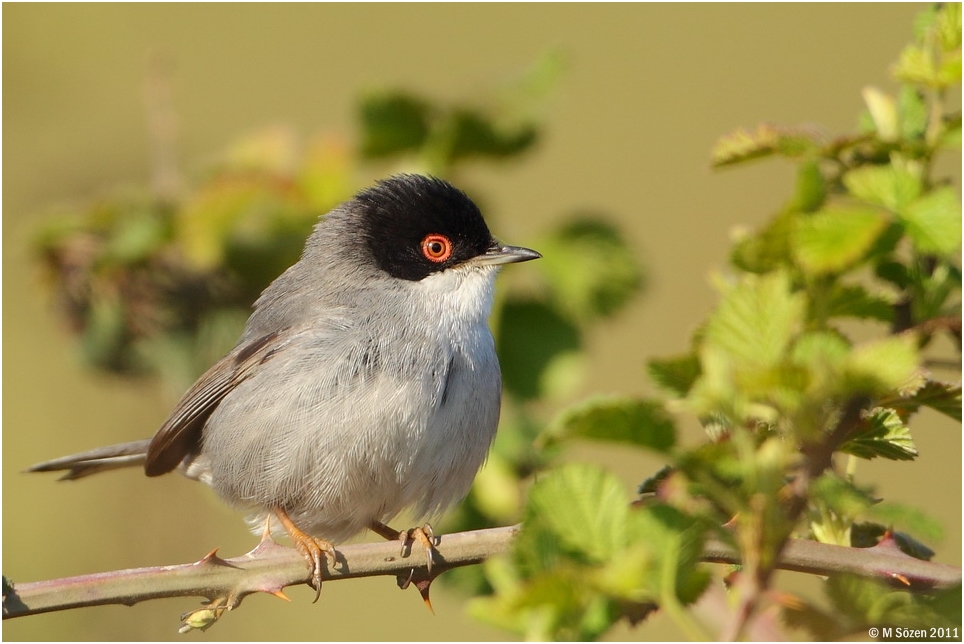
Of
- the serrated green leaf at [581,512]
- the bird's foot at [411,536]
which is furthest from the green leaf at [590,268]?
the serrated green leaf at [581,512]

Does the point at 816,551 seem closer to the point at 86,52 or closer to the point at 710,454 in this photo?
the point at 710,454

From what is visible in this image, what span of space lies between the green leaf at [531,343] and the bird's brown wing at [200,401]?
0.82m

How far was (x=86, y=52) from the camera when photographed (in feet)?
28.6

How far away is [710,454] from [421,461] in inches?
87.2

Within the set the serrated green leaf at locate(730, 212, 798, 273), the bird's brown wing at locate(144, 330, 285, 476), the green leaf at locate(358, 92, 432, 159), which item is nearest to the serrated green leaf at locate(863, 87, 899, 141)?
the serrated green leaf at locate(730, 212, 798, 273)

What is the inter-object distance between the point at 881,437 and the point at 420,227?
2.64 metres

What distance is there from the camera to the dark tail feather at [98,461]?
13.1 feet

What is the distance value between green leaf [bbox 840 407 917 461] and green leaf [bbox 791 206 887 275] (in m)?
0.29

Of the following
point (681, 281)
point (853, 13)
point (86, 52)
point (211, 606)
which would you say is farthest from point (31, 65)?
point (853, 13)

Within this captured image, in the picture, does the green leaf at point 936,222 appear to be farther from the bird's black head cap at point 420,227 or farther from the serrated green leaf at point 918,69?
the bird's black head cap at point 420,227

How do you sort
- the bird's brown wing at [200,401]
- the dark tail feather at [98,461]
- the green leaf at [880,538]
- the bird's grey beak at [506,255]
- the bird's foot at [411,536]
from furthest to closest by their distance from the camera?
the dark tail feather at [98,461] → the bird's brown wing at [200,401] → the bird's grey beak at [506,255] → the bird's foot at [411,536] → the green leaf at [880,538]

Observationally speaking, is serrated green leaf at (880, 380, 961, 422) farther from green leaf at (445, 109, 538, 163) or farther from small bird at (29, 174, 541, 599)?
green leaf at (445, 109, 538, 163)

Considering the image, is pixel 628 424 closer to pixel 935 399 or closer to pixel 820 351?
pixel 820 351

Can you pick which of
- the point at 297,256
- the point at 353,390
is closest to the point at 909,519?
the point at 353,390
